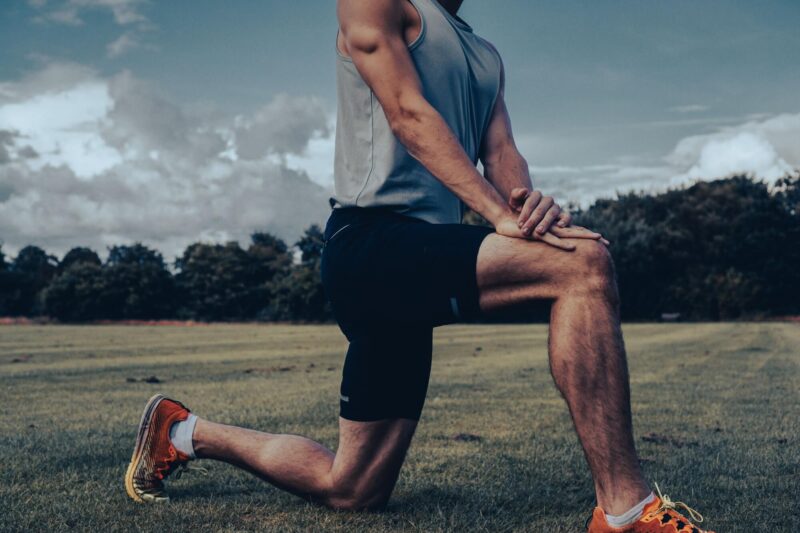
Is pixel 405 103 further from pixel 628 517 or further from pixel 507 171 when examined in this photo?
pixel 628 517

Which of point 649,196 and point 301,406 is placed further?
point 649,196

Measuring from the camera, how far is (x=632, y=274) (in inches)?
1984


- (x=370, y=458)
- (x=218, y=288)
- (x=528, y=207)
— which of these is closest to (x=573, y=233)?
(x=528, y=207)

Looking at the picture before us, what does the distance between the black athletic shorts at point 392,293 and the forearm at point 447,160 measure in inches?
4.0

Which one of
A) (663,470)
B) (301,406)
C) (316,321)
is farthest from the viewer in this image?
(316,321)

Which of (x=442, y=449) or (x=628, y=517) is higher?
(x=628, y=517)

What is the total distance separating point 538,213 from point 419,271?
460 millimetres

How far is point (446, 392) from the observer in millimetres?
8891

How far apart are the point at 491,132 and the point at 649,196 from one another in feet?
192

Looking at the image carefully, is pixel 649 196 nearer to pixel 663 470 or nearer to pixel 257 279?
pixel 257 279

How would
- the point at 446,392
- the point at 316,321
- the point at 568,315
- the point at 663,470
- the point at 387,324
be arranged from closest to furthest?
1. the point at 568,315
2. the point at 387,324
3. the point at 663,470
4. the point at 446,392
5. the point at 316,321

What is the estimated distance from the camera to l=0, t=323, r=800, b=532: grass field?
129 inches

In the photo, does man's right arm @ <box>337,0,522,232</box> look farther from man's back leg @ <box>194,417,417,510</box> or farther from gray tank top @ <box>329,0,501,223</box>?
man's back leg @ <box>194,417,417,510</box>

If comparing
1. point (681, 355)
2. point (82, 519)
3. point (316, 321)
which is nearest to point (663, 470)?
point (82, 519)
